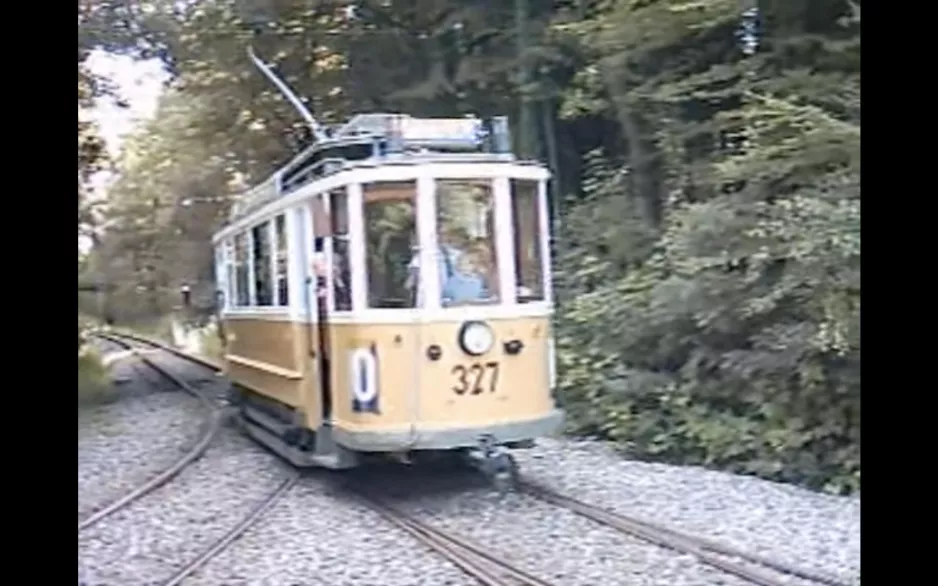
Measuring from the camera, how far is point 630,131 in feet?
21.5

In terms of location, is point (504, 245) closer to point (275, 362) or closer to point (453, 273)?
point (453, 273)

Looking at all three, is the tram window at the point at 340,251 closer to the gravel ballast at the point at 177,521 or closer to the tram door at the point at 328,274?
the tram door at the point at 328,274

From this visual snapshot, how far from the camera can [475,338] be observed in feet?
14.3

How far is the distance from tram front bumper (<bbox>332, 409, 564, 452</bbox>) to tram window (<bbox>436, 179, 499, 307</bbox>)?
0.46 metres

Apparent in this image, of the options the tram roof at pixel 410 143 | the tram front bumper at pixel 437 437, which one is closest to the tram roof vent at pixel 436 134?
the tram roof at pixel 410 143

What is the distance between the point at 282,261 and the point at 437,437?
4.49 feet

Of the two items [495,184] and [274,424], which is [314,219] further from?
[274,424]

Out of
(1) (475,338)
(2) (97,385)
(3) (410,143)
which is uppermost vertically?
(3) (410,143)

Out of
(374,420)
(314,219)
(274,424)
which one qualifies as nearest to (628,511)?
(374,420)

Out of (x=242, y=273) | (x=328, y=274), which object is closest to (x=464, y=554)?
(x=328, y=274)

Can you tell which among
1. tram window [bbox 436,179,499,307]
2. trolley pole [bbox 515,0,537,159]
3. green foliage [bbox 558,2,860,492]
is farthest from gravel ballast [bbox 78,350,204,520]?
trolley pole [bbox 515,0,537,159]

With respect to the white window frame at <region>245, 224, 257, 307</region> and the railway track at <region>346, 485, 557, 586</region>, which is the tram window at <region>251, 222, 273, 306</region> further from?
the railway track at <region>346, 485, 557, 586</region>
